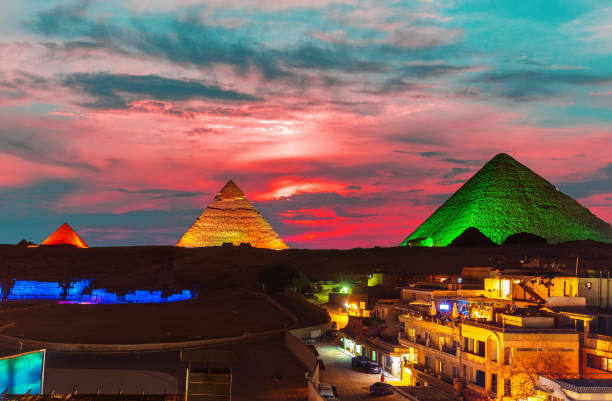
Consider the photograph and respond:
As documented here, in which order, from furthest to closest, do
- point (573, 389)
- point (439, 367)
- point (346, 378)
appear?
point (346, 378) < point (439, 367) < point (573, 389)

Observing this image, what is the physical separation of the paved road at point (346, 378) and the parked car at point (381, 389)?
246 mm

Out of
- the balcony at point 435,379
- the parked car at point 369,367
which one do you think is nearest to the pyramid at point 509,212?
the parked car at point 369,367

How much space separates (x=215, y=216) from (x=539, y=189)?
234ft

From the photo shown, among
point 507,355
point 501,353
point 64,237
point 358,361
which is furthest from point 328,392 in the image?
point 64,237

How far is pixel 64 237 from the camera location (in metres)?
124

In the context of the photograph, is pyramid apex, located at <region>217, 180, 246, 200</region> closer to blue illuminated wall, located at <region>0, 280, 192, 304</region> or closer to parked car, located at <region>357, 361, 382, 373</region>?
blue illuminated wall, located at <region>0, 280, 192, 304</region>

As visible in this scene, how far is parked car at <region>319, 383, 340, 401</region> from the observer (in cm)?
2336

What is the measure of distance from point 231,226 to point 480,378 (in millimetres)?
135669

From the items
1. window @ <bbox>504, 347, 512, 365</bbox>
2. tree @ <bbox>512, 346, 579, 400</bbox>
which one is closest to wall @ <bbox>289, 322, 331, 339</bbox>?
window @ <bbox>504, 347, 512, 365</bbox>

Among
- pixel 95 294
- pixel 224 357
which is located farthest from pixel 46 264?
pixel 224 357

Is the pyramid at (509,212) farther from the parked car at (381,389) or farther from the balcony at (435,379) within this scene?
the parked car at (381,389)

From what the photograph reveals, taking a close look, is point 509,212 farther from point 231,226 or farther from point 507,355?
point 507,355

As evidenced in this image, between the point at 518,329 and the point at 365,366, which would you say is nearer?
the point at 518,329

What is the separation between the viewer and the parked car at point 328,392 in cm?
2336
